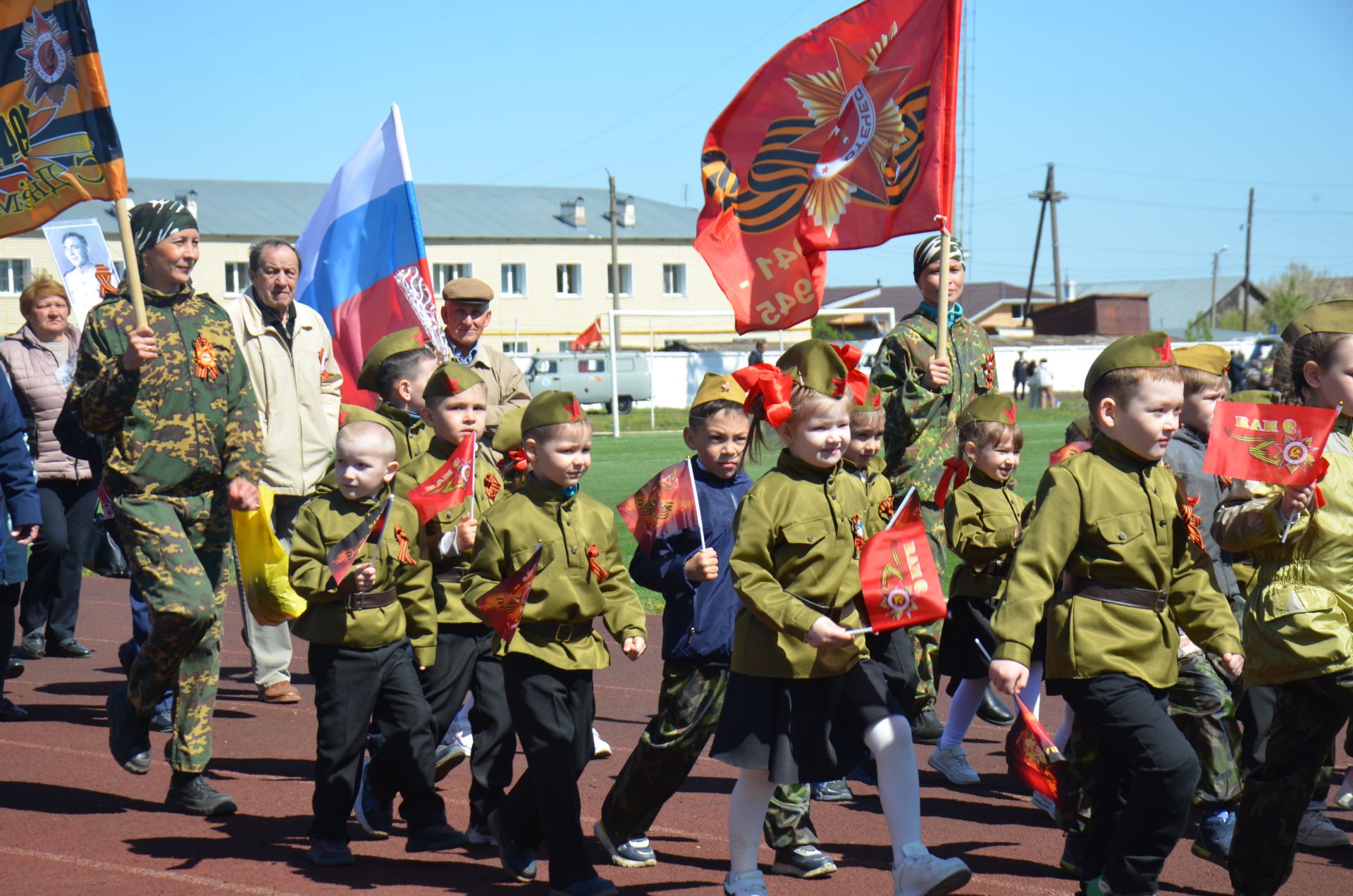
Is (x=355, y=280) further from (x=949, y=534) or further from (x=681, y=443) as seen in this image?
(x=681, y=443)

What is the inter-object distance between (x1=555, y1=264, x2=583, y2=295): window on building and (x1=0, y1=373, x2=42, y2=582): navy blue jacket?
65985mm

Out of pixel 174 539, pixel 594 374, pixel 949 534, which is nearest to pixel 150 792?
pixel 174 539

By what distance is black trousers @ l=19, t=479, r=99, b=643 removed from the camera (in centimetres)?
956

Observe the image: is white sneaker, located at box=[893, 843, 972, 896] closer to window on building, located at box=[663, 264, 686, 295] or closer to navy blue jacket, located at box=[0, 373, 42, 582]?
navy blue jacket, located at box=[0, 373, 42, 582]

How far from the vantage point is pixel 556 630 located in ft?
16.6

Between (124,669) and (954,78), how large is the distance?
585 centimetres

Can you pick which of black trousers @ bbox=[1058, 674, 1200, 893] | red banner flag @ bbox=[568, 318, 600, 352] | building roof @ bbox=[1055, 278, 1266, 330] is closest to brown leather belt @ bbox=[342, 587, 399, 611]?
black trousers @ bbox=[1058, 674, 1200, 893]

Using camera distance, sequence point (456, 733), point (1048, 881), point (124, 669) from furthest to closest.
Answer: point (124, 669), point (456, 733), point (1048, 881)

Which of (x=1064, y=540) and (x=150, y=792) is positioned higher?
(x=1064, y=540)

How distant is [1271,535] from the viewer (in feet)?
14.7

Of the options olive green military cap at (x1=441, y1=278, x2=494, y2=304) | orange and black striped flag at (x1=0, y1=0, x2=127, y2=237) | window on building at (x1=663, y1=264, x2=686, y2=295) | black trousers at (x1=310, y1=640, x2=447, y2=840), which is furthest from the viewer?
window on building at (x1=663, y1=264, x2=686, y2=295)

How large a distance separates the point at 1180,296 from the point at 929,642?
413 ft

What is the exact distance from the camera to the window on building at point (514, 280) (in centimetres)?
7231

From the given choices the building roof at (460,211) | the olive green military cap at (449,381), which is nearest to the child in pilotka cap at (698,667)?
the olive green military cap at (449,381)
